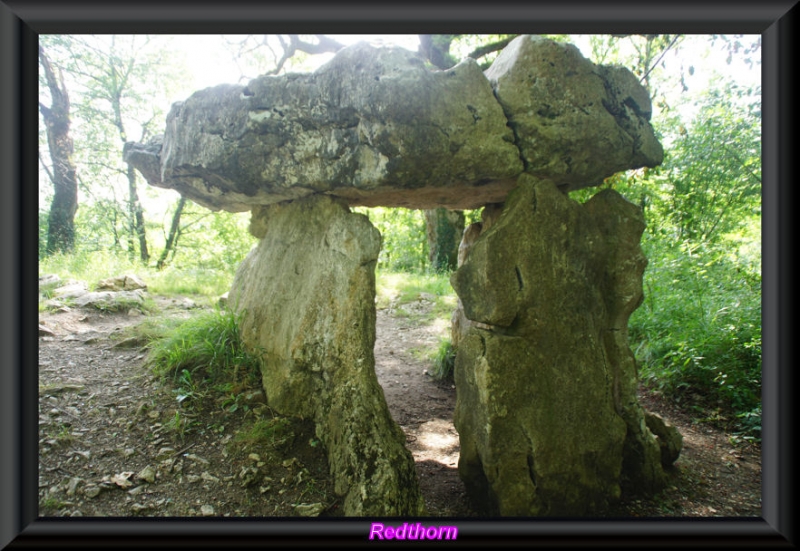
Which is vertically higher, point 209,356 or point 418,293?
point 418,293

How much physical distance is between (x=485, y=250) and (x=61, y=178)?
28.9ft

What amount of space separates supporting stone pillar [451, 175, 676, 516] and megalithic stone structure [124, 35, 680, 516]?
→ 0.01 m

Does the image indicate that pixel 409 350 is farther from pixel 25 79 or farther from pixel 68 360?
pixel 25 79

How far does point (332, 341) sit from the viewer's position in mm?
3152

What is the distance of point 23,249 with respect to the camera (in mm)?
1909

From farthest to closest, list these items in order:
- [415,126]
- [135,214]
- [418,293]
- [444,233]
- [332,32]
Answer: [135,214] → [444,233] → [418,293] → [415,126] → [332,32]

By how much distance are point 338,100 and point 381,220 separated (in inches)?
537

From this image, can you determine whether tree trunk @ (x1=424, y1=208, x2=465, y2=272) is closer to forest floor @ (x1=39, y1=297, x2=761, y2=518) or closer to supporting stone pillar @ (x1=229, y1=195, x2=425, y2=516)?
forest floor @ (x1=39, y1=297, x2=761, y2=518)

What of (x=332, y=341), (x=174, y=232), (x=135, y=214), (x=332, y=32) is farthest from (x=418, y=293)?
(x=174, y=232)

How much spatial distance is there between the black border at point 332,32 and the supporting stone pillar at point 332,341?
2.60 feet

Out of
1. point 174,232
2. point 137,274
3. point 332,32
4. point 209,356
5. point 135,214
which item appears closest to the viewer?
point 332,32

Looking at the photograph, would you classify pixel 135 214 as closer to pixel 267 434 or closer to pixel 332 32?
pixel 267 434

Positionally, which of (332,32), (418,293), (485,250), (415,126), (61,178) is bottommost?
(418,293)

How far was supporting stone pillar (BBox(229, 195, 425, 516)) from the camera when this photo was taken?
9.14 ft
